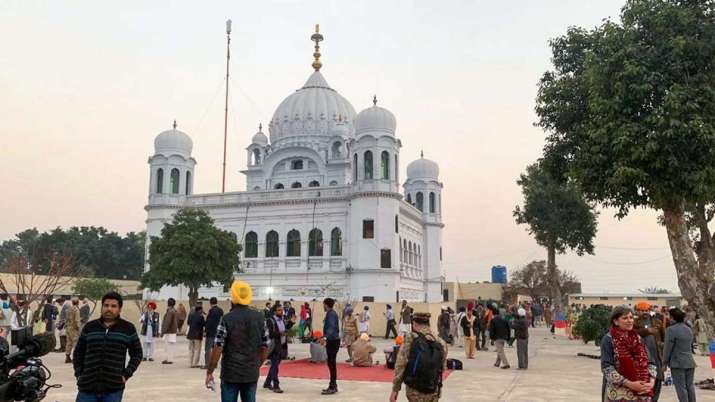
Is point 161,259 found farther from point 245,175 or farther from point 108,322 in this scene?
point 108,322

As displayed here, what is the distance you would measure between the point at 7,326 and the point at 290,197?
2710cm

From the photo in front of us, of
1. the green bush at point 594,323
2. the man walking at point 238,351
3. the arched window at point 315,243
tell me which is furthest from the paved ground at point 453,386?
the arched window at point 315,243

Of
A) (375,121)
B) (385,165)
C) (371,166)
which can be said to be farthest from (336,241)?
(375,121)

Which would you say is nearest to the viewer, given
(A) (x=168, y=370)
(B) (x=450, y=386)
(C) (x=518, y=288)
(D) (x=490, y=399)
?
(D) (x=490, y=399)

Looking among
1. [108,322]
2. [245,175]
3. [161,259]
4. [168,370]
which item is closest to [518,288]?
[245,175]

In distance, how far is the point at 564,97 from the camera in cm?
2041

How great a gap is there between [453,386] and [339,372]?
11.0 ft

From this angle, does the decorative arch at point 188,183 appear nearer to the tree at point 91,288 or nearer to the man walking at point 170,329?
the tree at point 91,288

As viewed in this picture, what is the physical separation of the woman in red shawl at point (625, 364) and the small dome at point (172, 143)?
4431 cm

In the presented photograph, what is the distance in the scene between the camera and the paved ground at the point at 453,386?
1083cm

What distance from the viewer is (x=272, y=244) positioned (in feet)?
145

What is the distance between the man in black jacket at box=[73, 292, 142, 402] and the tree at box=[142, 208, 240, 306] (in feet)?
93.1

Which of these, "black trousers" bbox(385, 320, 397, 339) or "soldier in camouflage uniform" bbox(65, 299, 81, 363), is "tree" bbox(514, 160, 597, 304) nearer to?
"black trousers" bbox(385, 320, 397, 339)

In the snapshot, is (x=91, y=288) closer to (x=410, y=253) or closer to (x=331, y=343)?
(x=410, y=253)
